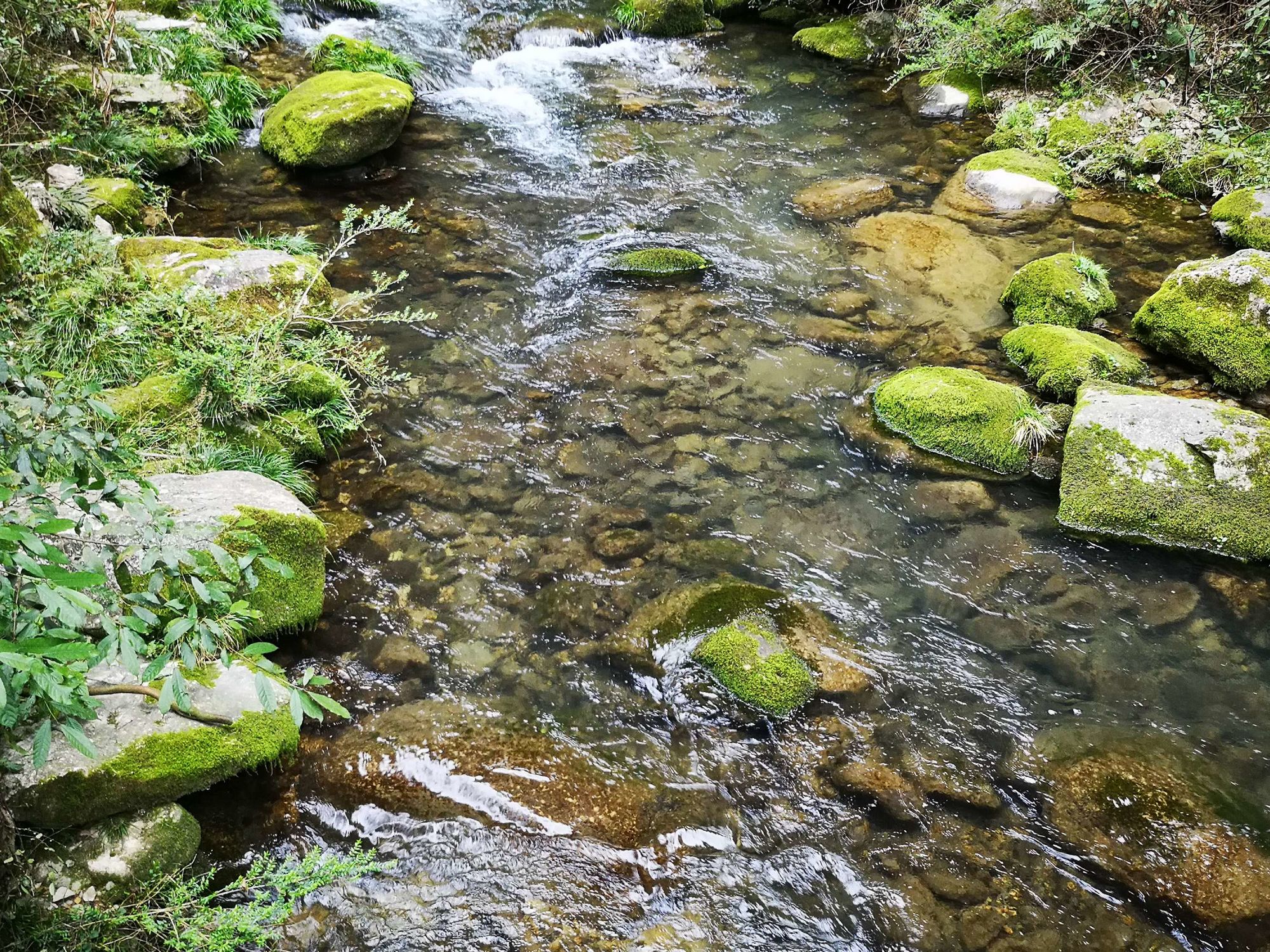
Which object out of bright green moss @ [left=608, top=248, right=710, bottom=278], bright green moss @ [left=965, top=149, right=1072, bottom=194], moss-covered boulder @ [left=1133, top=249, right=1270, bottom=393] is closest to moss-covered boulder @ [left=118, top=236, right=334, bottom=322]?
bright green moss @ [left=608, top=248, right=710, bottom=278]

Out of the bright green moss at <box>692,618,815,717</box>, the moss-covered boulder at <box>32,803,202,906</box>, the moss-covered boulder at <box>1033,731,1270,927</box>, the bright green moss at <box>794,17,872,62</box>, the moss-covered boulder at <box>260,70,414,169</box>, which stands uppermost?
the bright green moss at <box>794,17,872,62</box>

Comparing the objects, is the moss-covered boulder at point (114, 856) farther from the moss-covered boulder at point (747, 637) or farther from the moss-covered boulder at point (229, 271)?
the moss-covered boulder at point (229, 271)

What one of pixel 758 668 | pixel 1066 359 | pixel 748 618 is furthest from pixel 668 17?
pixel 758 668

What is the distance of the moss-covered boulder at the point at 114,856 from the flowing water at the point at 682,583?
211mm

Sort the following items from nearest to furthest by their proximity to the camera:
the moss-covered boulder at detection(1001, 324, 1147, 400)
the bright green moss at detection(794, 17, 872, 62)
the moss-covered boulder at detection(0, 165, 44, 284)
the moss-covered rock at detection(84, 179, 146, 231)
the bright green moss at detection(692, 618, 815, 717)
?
the bright green moss at detection(692, 618, 815, 717) → the moss-covered boulder at detection(0, 165, 44, 284) → the moss-covered boulder at detection(1001, 324, 1147, 400) → the moss-covered rock at detection(84, 179, 146, 231) → the bright green moss at detection(794, 17, 872, 62)

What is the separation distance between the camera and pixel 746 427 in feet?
19.3

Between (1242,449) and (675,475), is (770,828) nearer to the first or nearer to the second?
(675,475)

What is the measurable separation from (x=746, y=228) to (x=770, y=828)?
20.7 ft

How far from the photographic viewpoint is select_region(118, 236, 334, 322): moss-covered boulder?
5457 mm

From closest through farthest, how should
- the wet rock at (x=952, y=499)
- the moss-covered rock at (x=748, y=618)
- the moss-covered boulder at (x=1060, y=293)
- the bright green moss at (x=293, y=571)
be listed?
the bright green moss at (x=293, y=571) < the moss-covered rock at (x=748, y=618) < the wet rock at (x=952, y=499) < the moss-covered boulder at (x=1060, y=293)

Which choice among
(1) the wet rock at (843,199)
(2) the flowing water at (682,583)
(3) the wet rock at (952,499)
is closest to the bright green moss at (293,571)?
(2) the flowing water at (682,583)

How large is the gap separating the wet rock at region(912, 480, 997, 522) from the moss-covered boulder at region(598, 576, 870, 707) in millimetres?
1305

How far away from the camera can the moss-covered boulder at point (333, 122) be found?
8.30 meters

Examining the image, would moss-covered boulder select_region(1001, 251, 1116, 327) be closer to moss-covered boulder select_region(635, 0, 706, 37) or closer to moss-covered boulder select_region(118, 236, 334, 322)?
moss-covered boulder select_region(118, 236, 334, 322)
